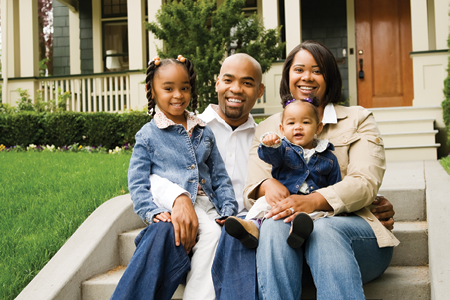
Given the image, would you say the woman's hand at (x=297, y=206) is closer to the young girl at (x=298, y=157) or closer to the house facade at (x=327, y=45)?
the young girl at (x=298, y=157)

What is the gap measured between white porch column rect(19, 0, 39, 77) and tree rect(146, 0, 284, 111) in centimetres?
352

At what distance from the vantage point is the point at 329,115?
251cm

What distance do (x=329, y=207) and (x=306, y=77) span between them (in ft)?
2.79

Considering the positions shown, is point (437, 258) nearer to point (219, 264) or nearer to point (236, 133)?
point (219, 264)

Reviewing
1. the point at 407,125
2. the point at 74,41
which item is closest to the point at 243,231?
the point at 407,125

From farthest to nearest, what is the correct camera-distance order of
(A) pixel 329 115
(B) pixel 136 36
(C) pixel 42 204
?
(B) pixel 136 36 → (C) pixel 42 204 → (A) pixel 329 115

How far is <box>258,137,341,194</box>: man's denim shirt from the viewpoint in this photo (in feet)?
7.30

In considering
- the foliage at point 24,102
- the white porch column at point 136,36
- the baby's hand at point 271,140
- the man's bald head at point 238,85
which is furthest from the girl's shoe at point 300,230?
the foliage at point 24,102

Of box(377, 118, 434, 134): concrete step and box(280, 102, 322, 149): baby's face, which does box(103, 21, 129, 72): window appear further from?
box(280, 102, 322, 149): baby's face

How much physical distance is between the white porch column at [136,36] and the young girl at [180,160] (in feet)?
20.6

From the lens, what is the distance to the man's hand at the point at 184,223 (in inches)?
81.8

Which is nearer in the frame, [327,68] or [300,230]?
[300,230]

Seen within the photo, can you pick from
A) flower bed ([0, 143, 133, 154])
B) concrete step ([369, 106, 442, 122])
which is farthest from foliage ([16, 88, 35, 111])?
concrete step ([369, 106, 442, 122])

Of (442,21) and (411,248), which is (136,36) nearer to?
(442,21)
